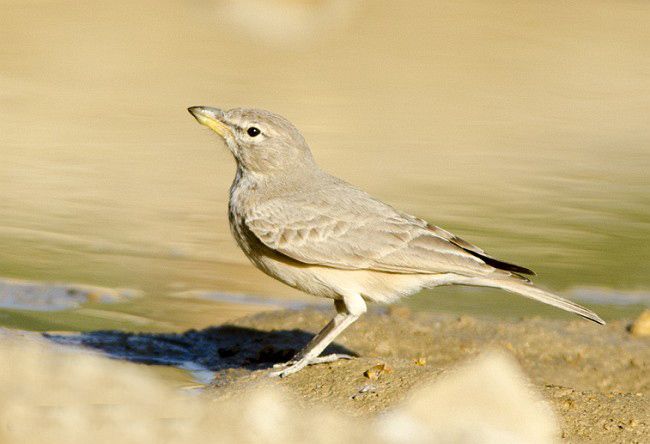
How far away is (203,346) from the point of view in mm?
7277

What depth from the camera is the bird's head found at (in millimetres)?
6527

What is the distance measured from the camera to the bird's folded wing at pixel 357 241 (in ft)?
19.3

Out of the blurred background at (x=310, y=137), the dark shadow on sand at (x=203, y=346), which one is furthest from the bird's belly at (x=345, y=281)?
the blurred background at (x=310, y=137)

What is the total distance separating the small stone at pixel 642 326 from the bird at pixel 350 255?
1.99 m

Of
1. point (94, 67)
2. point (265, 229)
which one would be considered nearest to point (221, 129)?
point (265, 229)

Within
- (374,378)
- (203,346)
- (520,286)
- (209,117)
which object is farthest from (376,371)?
(203,346)

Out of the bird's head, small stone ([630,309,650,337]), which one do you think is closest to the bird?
the bird's head

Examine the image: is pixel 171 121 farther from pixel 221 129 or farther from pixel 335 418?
pixel 335 418

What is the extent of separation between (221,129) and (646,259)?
4.58m

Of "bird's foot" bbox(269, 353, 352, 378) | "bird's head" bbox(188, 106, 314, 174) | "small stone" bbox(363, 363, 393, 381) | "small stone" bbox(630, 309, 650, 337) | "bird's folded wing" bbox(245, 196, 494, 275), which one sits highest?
"bird's head" bbox(188, 106, 314, 174)

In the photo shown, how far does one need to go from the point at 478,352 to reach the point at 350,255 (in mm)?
1559

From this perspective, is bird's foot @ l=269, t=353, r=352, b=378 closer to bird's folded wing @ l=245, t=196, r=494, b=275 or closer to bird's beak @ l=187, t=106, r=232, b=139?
bird's folded wing @ l=245, t=196, r=494, b=275

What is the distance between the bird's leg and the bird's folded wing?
20cm

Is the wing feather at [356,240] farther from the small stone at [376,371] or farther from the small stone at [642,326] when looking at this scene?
the small stone at [642,326]
